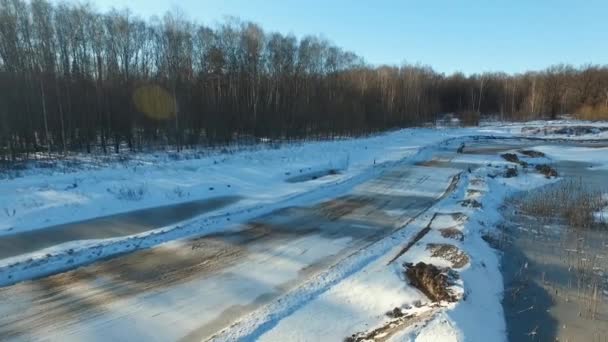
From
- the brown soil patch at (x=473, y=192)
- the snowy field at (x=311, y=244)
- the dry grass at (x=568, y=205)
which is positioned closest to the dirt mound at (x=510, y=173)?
the snowy field at (x=311, y=244)

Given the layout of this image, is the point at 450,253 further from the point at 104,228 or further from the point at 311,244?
the point at 104,228

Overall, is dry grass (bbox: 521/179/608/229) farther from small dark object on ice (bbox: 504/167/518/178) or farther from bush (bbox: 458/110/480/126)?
bush (bbox: 458/110/480/126)

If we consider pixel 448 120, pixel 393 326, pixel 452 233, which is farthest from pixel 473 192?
pixel 448 120

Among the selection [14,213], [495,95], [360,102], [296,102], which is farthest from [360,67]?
[14,213]

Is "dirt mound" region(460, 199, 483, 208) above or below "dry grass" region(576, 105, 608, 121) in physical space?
below

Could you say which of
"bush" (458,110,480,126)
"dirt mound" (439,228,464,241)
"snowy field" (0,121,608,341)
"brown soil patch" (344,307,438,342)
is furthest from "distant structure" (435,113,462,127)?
"brown soil patch" (344,307,438,342)

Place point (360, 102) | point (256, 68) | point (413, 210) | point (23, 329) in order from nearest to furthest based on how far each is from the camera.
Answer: point (23, 329) → point (413, 210) → point (256, 68) → point (360, 102)

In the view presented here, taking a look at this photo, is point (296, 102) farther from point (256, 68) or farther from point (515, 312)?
point (515, 312)
